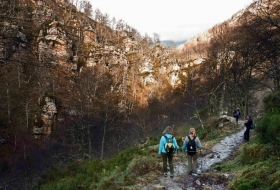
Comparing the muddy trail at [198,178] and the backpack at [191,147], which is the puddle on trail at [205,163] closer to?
the muddy trail at [198,178]

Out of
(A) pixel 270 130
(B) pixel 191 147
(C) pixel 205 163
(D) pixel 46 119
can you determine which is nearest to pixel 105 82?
(D) pixel 46 119

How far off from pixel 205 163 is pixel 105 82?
50.2 m

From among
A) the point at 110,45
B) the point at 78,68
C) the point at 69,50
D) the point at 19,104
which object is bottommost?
the point at 19,104

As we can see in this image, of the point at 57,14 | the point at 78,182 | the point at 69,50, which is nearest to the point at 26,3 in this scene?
the point at 57,14

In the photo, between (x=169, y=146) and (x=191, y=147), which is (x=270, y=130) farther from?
(x=169, y=146)

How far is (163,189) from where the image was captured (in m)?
6.98

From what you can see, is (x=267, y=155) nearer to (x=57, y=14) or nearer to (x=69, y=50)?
(x=69, y=50)

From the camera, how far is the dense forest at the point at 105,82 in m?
23.1

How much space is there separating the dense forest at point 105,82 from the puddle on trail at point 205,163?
9.16 feet

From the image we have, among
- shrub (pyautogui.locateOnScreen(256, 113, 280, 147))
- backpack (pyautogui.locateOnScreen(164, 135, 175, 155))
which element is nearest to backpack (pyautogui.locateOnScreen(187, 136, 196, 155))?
backpack (pyautogui.locateOnScreen(164, 135, 175, 155))

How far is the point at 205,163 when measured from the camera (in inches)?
386

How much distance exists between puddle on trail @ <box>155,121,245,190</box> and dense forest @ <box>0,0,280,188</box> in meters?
2.79

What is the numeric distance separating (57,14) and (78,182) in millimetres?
71073

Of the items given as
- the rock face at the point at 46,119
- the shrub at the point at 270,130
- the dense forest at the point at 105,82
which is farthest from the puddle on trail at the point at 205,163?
the rock face at the point at 46,119
